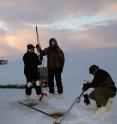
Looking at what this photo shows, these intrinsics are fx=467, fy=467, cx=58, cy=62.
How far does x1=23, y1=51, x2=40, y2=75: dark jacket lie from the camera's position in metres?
13.6

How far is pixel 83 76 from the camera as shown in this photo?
65.4ft

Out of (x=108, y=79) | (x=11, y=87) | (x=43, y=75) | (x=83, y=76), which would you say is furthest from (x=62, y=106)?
(x=83, y=76)

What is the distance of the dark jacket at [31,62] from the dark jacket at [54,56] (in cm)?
53

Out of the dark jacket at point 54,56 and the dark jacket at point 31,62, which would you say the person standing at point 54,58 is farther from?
the dark jacket at point 31,62

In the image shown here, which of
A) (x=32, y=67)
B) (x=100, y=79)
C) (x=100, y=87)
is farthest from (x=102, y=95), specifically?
(x=32, y=67)

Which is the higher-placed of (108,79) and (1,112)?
(108,79)

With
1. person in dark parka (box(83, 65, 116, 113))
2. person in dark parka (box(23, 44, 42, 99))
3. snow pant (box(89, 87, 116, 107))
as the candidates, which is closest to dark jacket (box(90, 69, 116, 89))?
person in dark parka (box(83, 65, 116, 113))

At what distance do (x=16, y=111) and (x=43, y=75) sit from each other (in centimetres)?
416

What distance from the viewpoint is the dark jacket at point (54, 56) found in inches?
549

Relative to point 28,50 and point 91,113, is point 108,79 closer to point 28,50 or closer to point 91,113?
point 91,113

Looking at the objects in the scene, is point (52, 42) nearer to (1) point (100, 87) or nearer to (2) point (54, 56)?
(2) point (54, 56)

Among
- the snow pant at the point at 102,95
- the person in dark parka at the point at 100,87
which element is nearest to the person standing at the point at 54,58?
the person in dark parka at the point at 100,87

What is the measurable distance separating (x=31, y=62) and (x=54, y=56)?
79cm

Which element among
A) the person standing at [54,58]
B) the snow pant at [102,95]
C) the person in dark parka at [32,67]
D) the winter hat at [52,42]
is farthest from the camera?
the person standing at [54,58]
